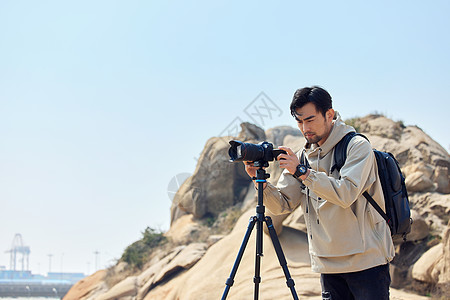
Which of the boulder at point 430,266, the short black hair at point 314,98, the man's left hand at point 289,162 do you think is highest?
the short black hair at point 314,98

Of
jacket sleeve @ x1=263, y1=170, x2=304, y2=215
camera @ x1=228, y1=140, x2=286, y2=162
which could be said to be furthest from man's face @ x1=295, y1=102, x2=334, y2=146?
jacket sleeve @ x1=263, y1=170, x2=304, y2=215

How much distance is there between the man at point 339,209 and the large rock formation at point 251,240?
12.2 feet

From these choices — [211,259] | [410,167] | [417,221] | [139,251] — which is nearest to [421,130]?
[410,167]

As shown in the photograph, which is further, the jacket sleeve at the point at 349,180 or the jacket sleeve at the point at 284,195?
the jacket sleeve at the point at 284,195

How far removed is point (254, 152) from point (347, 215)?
81cm

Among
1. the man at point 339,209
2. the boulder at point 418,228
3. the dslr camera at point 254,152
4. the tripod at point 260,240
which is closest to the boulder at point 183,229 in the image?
the boulder at point 418,228

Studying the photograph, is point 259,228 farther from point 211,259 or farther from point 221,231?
point 221,231

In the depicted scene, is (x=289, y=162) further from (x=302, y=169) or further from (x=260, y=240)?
(x=260, y=240)

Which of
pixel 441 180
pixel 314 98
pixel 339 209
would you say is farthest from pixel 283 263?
pixel 441 180

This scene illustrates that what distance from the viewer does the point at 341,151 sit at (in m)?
3.01

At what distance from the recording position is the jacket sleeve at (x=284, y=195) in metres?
3.30

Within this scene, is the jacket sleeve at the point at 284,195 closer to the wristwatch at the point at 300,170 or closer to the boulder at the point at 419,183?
the wristwatch at the point at 300,170

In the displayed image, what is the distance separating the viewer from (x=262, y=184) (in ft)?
10.7

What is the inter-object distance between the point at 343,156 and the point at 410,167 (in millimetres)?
7232
